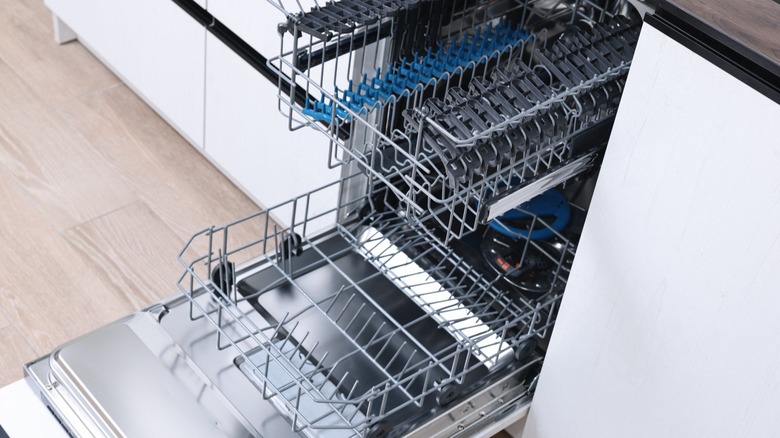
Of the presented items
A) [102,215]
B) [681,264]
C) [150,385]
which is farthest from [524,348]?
[102,215]

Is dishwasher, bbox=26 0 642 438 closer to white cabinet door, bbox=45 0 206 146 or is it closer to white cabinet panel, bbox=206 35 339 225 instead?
white cabinet panel, bbox=206 35 339 225

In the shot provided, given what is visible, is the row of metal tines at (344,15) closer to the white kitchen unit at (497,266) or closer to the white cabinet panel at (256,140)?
the white kitchen unit at (497,266)

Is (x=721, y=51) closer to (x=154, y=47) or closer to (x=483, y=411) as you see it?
(x=483, y=411)

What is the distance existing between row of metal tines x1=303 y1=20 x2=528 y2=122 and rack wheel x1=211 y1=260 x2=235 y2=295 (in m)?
0.23

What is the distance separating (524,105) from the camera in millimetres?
1028

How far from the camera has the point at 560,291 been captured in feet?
4.48

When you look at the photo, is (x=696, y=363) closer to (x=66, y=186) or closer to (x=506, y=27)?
(x=506, y=27)

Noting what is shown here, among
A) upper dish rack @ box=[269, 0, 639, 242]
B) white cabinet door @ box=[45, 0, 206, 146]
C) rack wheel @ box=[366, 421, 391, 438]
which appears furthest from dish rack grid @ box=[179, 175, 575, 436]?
white cabinet door @ box=[45, 0, 206, 146]

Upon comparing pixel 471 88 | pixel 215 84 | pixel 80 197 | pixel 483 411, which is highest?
pixel 80 197

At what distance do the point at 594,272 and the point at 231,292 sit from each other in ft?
1.62

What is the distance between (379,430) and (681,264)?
1.31 ft

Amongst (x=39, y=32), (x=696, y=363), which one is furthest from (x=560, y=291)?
(x=39, y=32)

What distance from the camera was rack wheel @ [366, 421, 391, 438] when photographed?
46.1 inches

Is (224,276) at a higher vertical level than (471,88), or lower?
higher
